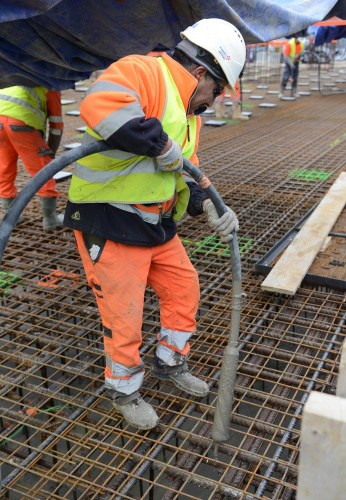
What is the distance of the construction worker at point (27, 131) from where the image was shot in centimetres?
461

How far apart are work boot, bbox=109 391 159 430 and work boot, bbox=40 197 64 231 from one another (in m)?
2.68

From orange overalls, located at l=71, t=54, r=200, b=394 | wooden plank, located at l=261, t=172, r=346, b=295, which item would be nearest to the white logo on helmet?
orange overalls, located at l=71, t=54, r=200, b=394

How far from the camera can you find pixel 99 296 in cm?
268

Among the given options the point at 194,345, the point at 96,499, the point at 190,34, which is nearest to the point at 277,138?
the point at 194,345

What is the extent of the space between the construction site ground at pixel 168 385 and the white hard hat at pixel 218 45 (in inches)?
64.9

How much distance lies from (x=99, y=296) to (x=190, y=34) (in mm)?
1285

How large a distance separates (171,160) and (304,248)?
7.92 feet

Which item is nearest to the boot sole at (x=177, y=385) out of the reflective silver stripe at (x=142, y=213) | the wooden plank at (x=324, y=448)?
the reflective silver stripe at (x=142, y=213)

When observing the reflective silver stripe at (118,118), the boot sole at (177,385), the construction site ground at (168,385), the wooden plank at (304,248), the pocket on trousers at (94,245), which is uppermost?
the reflective silver stripe at (118,118)

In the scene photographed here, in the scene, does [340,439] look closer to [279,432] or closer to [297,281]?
[279,432]

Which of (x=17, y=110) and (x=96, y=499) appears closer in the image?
(x=96, y=499)

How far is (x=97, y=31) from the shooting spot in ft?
10.4

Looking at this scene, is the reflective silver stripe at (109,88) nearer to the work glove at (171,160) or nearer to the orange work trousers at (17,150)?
the work glove at (171,160)

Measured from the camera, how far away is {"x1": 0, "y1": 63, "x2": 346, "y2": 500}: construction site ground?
98.7 inches
